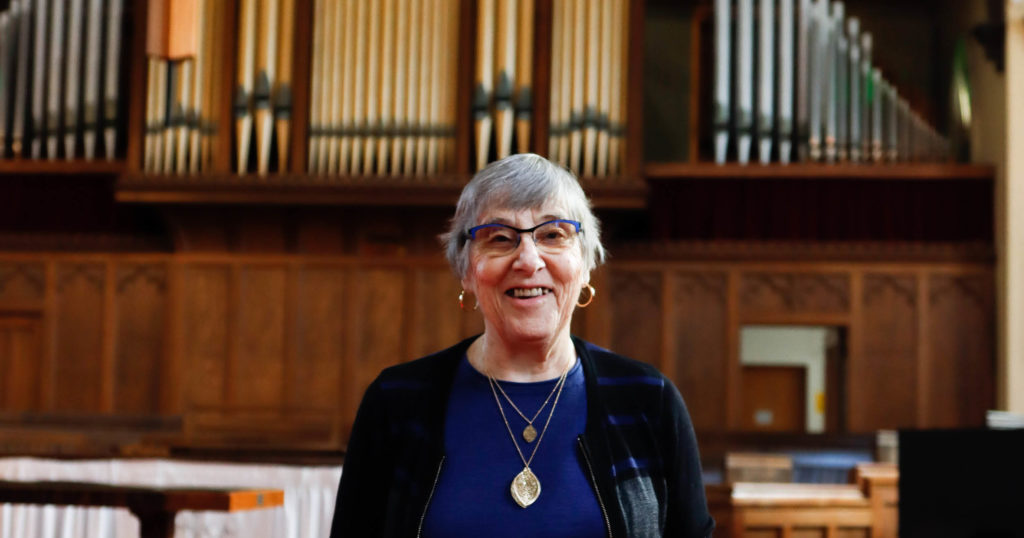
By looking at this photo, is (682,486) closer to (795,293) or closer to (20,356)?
(795,293)

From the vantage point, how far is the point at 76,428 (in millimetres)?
8055

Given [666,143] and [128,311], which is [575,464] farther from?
[666,143]

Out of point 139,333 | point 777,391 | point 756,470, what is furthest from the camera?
point 777,391

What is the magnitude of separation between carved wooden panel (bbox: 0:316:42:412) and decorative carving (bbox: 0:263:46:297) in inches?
9.8

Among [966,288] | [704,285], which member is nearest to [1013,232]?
[966,288]

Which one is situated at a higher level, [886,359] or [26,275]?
[26,275]

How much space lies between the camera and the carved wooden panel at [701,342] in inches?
321

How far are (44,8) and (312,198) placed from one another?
104 inches

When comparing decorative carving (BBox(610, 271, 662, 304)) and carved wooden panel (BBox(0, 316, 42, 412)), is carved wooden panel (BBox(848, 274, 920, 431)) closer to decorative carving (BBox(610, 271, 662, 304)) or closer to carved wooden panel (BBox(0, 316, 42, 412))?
decorative carving (BBox(610, 271, 662, 304))

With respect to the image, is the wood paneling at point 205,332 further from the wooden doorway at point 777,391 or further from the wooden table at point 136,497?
the wooden doorway at point 777,391

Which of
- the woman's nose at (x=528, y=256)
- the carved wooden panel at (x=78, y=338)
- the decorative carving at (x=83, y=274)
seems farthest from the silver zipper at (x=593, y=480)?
the decorative carving at (x=83, y=274)

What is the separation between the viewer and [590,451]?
219 centimetres

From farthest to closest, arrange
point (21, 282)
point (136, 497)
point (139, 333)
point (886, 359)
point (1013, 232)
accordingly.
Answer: point (21, 282)
point (139, 333)
point (886, 359)
point (1013, 232)
point (136, 497)

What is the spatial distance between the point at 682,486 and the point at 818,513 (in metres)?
4.00
